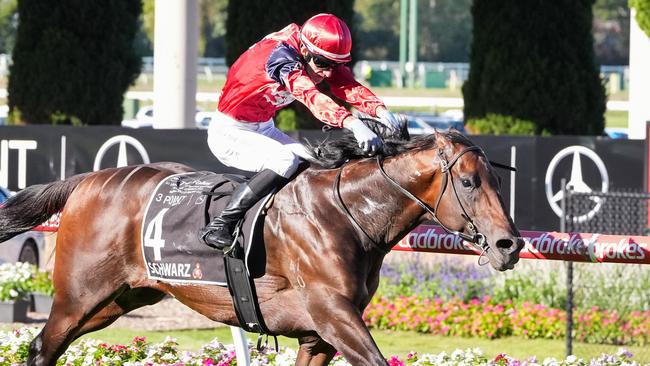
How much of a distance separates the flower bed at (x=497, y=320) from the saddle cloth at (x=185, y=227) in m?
4.47

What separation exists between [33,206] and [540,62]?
28.0ft

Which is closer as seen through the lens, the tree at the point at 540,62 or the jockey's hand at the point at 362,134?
the jockey's hand at the point at 362,134

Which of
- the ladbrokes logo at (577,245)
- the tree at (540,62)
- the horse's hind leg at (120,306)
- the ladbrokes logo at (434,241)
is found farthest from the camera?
the tree at (540,62)

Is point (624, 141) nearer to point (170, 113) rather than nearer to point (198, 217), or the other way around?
point (170, 113)

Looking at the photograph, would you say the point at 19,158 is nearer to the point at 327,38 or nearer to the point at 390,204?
the point at 327,38

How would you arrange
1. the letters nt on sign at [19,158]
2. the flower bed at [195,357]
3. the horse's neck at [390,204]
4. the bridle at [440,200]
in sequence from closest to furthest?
the bridle at [440,200]
the horse's neck at [390,204]
the flower bed at [195,357]
the letters nt on sign at [19,158]

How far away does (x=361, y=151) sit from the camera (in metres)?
5.61

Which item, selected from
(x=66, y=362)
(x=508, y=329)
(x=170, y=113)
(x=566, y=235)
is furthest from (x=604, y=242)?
(x=170, y=113)

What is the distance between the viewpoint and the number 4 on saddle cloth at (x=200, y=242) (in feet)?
18.1

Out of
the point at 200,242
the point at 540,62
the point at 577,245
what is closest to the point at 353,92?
the point at 200,242

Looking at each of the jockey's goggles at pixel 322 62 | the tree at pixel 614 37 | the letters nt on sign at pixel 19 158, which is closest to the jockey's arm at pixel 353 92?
the jockey's goggles at pixel 322 62

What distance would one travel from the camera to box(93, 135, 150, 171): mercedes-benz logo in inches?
454

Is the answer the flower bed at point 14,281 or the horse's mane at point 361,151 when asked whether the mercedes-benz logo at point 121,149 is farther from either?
the horse's mane at point 361,151

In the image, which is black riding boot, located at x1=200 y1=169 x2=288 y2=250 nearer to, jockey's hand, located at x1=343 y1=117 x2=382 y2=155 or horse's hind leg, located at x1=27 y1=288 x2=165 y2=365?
A: jockey's hand, located at x1=343 y1=117 x2=382 y2=155
